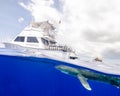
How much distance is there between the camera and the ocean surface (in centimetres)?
799

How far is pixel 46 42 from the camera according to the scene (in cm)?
1911

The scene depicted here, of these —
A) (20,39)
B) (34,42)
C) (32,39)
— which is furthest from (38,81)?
(20,39)

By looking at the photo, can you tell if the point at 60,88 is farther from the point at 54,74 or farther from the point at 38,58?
the point at 38,58

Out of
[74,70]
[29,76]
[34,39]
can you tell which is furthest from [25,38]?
[74,70]

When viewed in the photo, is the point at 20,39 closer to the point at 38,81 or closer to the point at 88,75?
the point at 38,81

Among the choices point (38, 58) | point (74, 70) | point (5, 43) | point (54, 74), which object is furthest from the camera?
point (5, 43)

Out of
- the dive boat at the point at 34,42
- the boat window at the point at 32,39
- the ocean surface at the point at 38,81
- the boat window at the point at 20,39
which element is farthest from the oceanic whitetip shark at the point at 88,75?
the boat window at the point at 20,39

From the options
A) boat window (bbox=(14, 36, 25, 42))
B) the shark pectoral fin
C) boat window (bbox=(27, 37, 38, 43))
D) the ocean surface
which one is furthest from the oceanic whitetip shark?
boat window (bbox=(14, 36, 25, 42))

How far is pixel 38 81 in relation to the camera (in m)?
8.88

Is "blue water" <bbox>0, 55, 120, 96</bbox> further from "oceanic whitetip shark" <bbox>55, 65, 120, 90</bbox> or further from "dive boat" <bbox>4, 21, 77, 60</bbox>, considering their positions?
"dive boat" <bbox>4, 21, 77, 60</bbox>

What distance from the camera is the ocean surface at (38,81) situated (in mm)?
7988

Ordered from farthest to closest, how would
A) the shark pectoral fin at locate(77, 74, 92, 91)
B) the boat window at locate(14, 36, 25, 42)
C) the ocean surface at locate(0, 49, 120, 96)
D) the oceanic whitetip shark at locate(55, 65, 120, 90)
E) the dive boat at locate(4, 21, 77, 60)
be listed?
the boat window at locate(14, 36, 25, 42)
the dive boat at locate(4, 21, 77, 60)
the ocean surface at locate(0, 49, 120, 96)
the oceanic whitetip shark at locate(55, 65, 120, 90)
the shark pectoral fin at locate(77, 74, 92, 91)

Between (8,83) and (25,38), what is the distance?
10712 mm

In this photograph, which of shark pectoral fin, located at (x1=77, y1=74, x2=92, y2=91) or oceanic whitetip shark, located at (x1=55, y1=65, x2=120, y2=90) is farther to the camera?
oceanic whitetip shark, located at (x1=55, y1=65, x2=120, y2=90)
